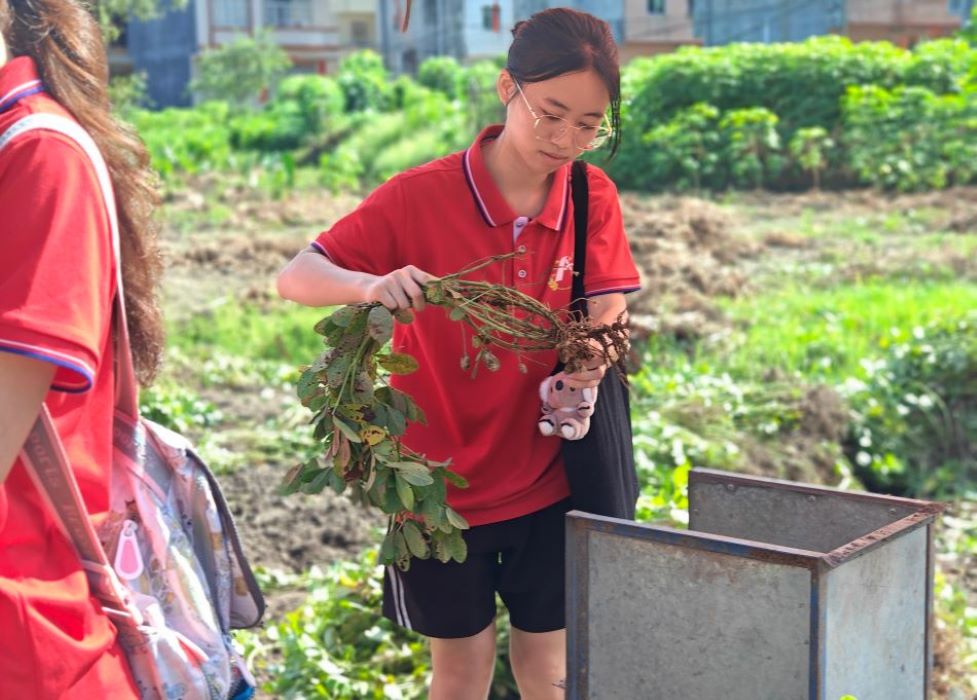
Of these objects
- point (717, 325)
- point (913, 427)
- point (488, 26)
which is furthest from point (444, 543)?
point (488, 26)

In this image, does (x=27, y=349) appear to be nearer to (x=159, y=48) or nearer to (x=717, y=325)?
(x=717, y=325)

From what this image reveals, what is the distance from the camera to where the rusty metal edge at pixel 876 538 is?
172 cm

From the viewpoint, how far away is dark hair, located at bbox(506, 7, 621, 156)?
2.06 metres

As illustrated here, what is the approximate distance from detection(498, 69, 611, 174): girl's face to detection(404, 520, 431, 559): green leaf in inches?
26.0

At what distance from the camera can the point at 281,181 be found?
15.1 meters

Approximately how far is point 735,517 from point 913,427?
3647 millimetres

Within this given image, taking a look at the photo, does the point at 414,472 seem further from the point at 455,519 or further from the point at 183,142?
the point at 183,142

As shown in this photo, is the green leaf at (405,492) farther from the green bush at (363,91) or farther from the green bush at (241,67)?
the green bush at (241,67)

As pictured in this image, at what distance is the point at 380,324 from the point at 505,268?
0.35 m

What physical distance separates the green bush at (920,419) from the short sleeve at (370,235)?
12.4ft

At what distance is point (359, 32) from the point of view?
46500 mm

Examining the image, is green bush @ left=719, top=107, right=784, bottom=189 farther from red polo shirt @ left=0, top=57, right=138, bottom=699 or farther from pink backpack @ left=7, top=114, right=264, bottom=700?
red polo shirt @ left=0, top=57, right=138, bottom=699

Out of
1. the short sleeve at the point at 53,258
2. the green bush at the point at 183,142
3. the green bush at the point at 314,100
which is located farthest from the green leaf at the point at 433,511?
the green bush at the point at 314,100

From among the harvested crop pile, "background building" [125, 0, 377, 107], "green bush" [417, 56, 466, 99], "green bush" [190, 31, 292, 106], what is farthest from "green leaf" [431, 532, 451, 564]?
"background building" [125, 0, 377, 107]
